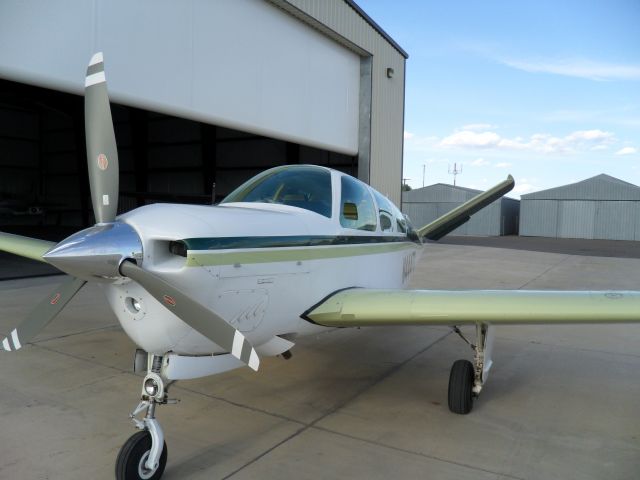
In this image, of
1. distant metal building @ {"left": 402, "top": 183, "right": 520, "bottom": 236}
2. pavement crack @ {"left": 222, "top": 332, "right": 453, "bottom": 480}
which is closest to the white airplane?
pavement crack @ {"left": 222, "top": 332, "right": 453, "bottom": 480}

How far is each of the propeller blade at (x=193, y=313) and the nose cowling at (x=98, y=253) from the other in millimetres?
57

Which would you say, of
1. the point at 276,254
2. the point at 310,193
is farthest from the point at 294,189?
the point at 276,254

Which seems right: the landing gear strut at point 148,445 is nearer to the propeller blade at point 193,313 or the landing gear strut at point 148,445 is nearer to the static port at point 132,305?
the static port at point 132,305

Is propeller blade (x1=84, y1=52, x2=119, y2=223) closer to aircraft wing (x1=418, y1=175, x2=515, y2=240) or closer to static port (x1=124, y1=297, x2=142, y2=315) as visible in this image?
static port (x1=124, y1=297, x2=142, y2=315)

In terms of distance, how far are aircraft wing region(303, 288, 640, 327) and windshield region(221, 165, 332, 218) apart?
2.61 ft

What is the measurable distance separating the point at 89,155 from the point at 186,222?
83 centimetres

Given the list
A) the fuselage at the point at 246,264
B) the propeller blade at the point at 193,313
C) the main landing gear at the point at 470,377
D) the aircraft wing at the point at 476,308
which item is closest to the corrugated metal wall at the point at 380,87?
the fuselage at the point at 246,264

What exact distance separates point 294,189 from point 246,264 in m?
1.25

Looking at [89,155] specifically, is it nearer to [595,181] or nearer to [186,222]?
[186,222]

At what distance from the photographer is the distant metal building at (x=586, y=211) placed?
36.7 meters

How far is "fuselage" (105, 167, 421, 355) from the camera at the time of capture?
2.72 metres

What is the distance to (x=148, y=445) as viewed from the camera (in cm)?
291

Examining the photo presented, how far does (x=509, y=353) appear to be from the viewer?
6012 mm

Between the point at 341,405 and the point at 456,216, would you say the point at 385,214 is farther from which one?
the point at 456,216
